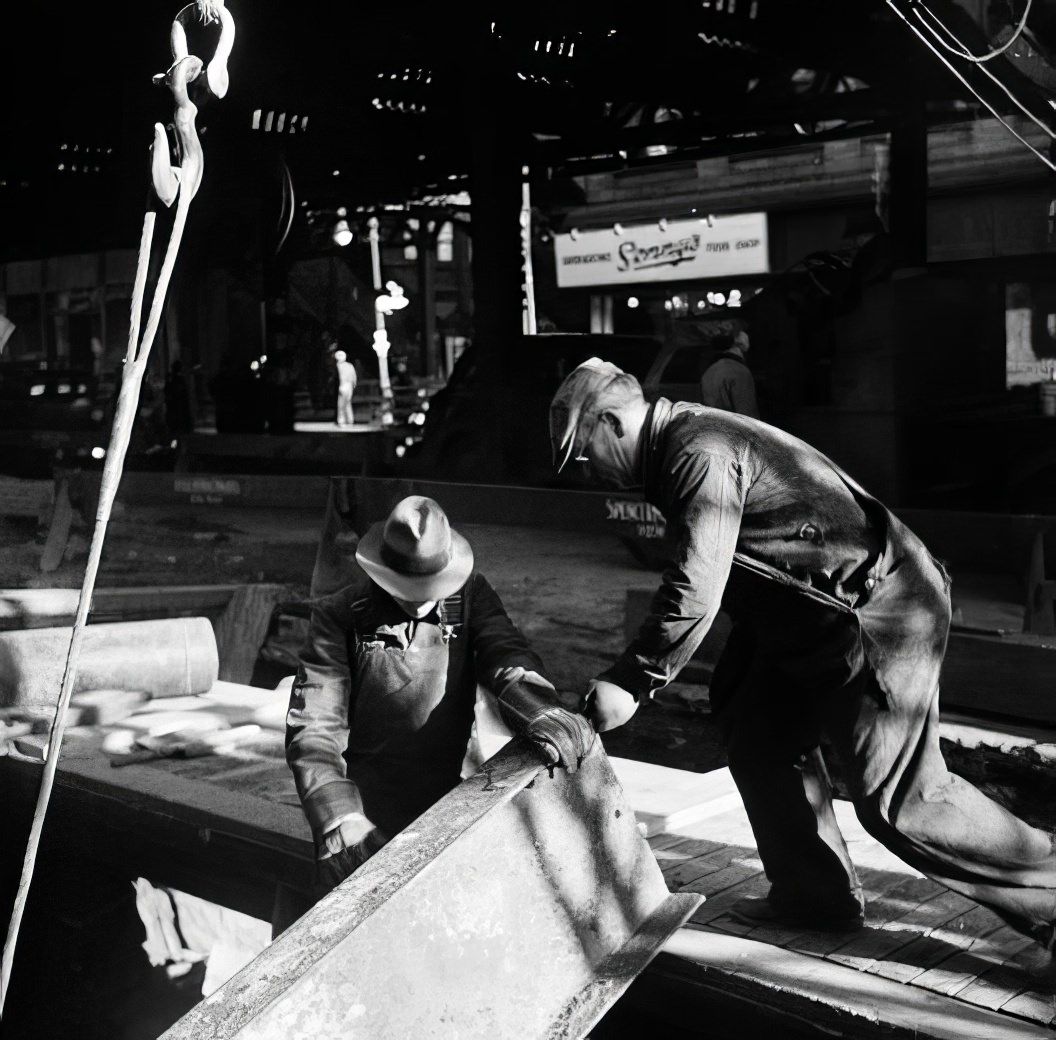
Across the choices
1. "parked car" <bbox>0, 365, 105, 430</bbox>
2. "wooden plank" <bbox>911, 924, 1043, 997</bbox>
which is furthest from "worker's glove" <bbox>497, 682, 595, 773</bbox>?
"parked car" <bbox>0, 365, 105, 430</bbox>

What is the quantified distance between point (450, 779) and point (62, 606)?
5342 mm

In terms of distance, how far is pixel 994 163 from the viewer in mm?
11570

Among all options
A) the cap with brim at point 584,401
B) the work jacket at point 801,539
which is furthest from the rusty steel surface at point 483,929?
the cap with brim at point 584,401

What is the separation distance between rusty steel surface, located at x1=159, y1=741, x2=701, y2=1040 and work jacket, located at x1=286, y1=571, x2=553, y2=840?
0.68m

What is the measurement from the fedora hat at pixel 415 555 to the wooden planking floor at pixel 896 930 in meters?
1.25

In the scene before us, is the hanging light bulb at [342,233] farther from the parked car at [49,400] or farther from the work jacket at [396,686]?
the work jacket at [396,686]

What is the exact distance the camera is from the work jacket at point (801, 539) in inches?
135

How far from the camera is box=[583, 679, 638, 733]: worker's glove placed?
3.33 metres

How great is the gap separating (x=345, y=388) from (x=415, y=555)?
14914 millimetres

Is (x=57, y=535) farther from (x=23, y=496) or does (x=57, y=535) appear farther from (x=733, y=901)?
(x=733, y=901)

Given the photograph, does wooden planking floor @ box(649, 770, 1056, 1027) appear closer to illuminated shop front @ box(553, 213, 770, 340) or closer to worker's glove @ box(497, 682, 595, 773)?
worker's glove @ box(497, 682, 595, 773)

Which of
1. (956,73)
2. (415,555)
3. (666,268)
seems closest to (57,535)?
(666,268)

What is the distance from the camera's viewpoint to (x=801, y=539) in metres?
3.52

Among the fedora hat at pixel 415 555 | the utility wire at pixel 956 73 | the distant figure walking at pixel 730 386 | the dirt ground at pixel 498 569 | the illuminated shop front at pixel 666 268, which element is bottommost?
the dirt ground at pixel 498 569
